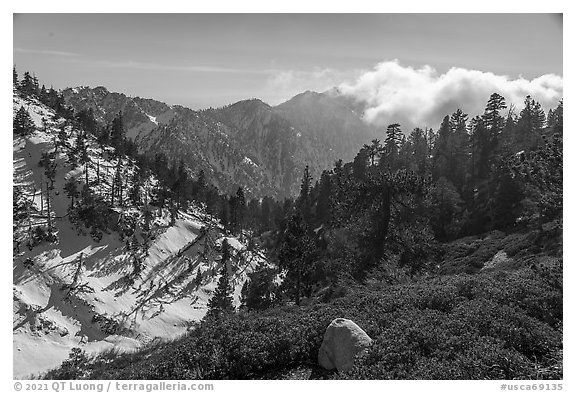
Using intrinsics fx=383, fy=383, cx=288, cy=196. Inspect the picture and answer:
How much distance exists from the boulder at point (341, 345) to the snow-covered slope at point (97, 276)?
1757 inches

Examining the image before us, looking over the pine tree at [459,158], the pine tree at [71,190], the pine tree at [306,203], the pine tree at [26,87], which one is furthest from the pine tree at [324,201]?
the pine tree at [26,87]

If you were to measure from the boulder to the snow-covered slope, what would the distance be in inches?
1757

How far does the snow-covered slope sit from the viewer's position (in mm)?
54875

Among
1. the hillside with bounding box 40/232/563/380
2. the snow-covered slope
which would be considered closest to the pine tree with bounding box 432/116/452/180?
the snow-covered slope

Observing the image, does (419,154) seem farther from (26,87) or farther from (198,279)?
(26,87)

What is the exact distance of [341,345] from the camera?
1052 cm

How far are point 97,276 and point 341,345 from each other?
69.7 m

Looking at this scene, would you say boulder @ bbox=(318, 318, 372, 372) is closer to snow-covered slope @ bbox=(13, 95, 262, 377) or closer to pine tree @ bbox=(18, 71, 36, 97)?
snow-covered slope @ bbox=(13, 95, 262, 377)

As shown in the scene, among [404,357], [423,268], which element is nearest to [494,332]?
[404,357]

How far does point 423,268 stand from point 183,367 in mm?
27873

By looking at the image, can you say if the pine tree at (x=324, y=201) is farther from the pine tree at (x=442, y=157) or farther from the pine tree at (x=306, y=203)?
the pine tree at (x=442, y=157)
